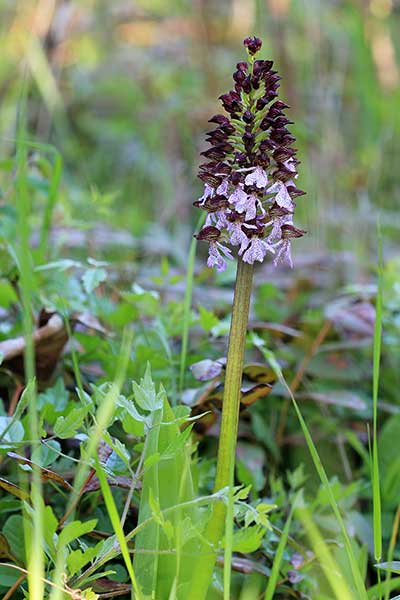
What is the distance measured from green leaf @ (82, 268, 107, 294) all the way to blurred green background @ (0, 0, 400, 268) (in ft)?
1.16

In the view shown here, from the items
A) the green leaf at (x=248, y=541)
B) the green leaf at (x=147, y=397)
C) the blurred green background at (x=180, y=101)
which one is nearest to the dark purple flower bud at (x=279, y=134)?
the green leaf at (x=147, y=397)

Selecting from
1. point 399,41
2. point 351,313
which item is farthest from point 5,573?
point 399,41

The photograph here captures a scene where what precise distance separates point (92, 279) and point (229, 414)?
0.51 meters

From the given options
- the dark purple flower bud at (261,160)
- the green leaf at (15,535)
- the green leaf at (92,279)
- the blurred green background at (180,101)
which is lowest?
the green leaf at (15,535)

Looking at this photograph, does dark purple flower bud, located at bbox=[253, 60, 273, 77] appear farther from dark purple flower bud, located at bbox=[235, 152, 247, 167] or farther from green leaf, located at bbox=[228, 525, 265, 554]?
green leaf, located at bbox=[228, 525, 265, 554]

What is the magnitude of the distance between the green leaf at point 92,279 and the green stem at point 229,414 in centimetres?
46

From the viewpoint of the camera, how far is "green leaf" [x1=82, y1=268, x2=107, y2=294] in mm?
1252

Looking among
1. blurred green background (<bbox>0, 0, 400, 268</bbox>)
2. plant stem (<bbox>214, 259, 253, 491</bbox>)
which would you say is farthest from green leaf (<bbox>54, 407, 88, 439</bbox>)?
blurred green background (<bbox>0, 0, 400, 268</bbox>)

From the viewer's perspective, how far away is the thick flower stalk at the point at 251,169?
84 cm

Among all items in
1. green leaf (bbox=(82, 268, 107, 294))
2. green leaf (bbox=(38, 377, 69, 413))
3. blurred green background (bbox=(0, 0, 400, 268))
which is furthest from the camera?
blurred green background (bbox=(0, 0, 400, 268))

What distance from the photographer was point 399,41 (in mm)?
3490

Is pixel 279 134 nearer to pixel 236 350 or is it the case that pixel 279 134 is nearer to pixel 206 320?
Answer: pixel 236 350

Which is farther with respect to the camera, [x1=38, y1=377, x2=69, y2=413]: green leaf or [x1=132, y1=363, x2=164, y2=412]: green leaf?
[x1=38, y1=377, x2=69, y2=413]: green leaf

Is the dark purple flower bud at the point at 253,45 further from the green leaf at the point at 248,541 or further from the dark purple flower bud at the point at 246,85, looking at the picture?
the green leaf at the point at 248,541
